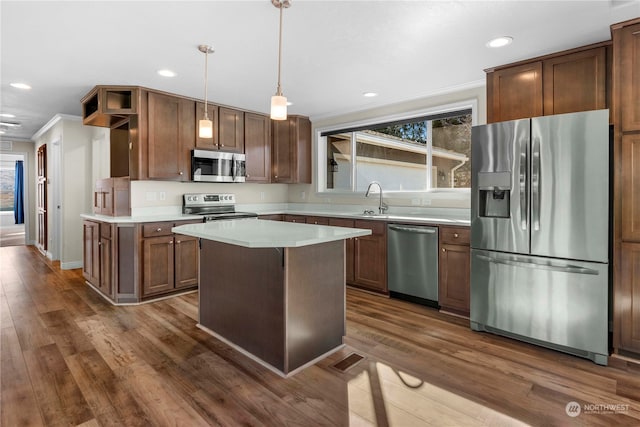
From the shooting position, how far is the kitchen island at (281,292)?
2240 millimetres

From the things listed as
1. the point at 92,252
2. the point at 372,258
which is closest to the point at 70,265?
the point at 92,252

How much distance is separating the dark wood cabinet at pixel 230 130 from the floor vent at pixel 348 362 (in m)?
3.28

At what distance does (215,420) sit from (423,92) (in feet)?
12.4

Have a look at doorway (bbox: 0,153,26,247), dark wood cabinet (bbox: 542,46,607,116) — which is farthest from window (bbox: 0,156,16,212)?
dark wood cabinet (bbox: 542,46,607,116)

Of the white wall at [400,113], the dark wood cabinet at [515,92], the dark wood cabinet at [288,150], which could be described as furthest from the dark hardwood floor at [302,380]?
the dark wood cabinet at [288,150]

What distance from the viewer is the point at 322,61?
3.11 meters

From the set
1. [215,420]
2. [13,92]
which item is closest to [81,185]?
[13,92]

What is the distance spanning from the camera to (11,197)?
1202 centimetres

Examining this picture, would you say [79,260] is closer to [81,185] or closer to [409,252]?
[81,185]

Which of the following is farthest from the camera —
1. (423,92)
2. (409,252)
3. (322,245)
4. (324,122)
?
(324,122)

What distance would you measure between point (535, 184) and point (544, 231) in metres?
0.36

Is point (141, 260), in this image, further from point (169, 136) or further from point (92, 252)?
point (169, 136)

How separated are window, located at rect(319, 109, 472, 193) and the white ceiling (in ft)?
1.59

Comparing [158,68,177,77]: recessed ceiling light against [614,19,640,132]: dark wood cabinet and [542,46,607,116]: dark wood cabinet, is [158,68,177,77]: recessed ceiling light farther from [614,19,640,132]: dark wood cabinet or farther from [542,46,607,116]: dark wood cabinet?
[614,19,640,132]: dark wood cabinet
